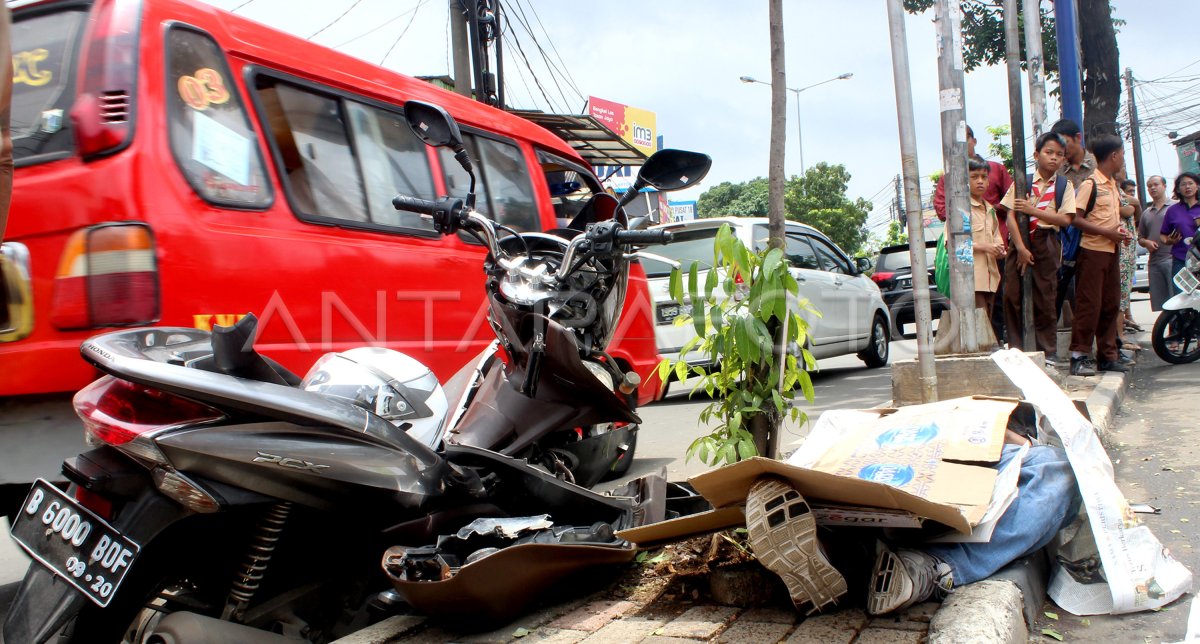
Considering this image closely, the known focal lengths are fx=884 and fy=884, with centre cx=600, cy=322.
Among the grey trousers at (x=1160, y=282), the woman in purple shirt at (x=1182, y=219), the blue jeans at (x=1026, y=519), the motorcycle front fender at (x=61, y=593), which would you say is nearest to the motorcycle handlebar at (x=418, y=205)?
the motorcycle front fender at (x=61, y=593)

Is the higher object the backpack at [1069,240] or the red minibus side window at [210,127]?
the red minibus side window at [210,127]

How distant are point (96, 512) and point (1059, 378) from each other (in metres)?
5.42

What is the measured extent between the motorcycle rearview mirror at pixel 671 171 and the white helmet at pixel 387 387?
2.83 ft

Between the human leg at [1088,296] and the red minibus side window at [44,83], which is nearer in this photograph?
Result: the red minibus side window at [44,83]

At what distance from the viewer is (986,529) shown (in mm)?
2160

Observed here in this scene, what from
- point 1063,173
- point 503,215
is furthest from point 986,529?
point 1063,173

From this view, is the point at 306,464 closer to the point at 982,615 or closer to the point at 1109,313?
the point at 982,615

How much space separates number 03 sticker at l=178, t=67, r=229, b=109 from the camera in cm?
300

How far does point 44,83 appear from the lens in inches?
113

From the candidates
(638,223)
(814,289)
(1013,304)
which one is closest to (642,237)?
(638,223)

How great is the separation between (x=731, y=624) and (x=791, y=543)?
314 mm

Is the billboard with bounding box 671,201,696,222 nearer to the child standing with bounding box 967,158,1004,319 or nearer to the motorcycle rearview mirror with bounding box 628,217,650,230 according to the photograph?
the child standing with bounding box 967,158,1004,319

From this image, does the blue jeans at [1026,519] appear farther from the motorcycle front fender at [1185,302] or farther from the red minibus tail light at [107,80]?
the motorcycle front fender at [1185,302]

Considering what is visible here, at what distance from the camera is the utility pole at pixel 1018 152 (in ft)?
22.0
